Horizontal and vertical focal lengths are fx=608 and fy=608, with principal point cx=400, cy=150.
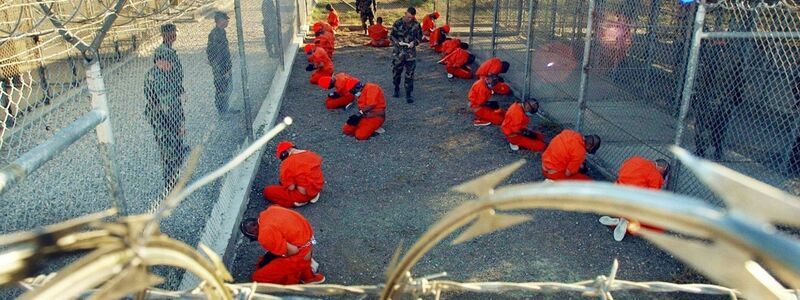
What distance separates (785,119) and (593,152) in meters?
1.92

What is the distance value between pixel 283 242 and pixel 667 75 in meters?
6.15

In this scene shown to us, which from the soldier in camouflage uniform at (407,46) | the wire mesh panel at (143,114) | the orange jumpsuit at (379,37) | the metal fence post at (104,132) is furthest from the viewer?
the orange jumpsuit at (379,37)

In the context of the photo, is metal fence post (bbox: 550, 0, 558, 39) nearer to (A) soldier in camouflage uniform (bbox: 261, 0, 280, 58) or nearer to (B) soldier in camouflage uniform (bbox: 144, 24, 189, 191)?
(A) soldier in camouflage uniform (bbox: 261, 0, 280, 58)

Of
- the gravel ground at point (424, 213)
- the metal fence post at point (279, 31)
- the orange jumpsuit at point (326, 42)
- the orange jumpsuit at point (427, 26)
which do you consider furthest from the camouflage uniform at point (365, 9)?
the gravel ground at point (424, 213)

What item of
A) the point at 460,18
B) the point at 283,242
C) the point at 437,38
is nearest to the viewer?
the point at 283,242

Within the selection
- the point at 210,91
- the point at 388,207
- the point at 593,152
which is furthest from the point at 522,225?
the point at 210,91

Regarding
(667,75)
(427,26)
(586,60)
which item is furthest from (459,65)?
(586,60)

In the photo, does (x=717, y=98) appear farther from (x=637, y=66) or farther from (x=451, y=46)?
(x=451, y=46)

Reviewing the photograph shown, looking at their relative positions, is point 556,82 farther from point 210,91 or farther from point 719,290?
point 719,290

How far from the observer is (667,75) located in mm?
8211

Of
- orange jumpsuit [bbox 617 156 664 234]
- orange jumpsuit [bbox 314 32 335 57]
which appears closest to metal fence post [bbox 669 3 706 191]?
orange jumpsuit [bbox 617 156 664 234]

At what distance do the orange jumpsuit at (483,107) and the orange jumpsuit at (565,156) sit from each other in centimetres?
208

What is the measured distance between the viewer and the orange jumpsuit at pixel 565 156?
6.04 meters

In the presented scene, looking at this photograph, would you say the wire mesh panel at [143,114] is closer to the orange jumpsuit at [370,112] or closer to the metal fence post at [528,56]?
the orange jumpsuit at [370,112]
